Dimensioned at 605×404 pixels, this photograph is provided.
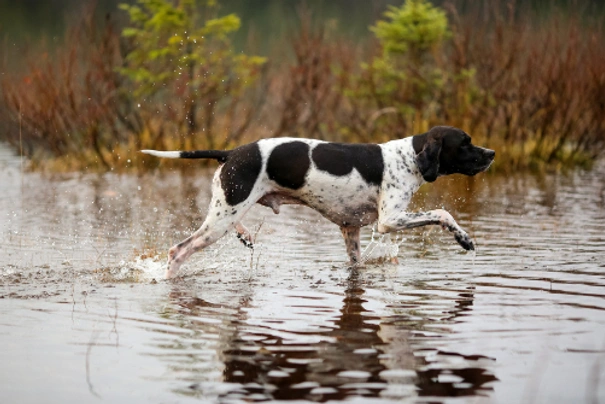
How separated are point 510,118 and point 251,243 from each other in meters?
7.82

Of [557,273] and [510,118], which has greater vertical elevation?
[510,118]

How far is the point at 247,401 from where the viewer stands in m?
4.00

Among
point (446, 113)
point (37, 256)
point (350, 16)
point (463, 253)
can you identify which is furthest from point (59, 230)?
point (350, 16)

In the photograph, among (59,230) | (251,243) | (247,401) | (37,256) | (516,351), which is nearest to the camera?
(247,401)

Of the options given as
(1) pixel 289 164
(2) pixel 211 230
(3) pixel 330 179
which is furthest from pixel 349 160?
(2) pixel 211 230

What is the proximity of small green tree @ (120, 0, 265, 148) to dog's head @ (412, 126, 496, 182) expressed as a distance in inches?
328

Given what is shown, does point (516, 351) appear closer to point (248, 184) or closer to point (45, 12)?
point (248, 184)

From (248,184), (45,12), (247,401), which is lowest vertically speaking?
(247,401)

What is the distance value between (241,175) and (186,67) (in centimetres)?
945

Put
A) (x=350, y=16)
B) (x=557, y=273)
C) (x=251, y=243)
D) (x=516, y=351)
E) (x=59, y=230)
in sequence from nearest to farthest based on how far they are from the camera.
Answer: (x=516, y=351) < (x=557, y=273) < (x=251, y=243) < (x=59, y=230) < (x=350, y=16)

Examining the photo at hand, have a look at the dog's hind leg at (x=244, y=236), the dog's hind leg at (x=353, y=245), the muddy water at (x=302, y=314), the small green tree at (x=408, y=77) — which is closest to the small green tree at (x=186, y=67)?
the small green tree at (x=408, y=77)

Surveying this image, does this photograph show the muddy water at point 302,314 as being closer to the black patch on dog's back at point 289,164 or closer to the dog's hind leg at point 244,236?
the dog's hind leg at point 244,236

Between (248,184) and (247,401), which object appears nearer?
(247,401)

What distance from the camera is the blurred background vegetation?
14.4 m
